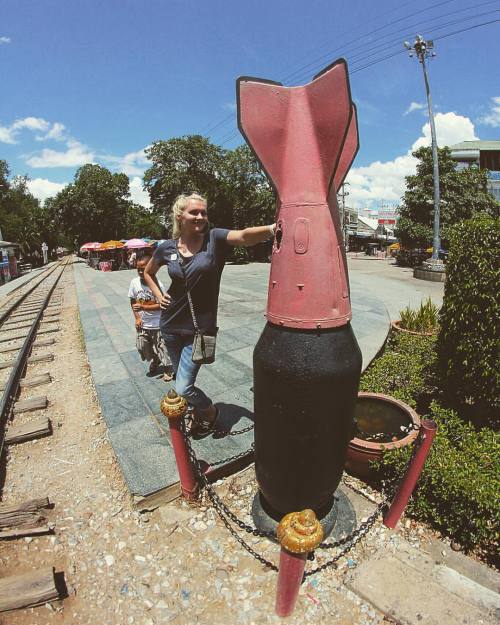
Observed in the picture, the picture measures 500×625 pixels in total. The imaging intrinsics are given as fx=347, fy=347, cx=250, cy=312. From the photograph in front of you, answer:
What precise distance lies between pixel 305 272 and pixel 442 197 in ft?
77.8

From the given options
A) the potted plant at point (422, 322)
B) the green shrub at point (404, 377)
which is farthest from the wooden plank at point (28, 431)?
the potted plant at point (422, 322)

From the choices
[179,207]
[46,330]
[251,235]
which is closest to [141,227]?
[46,330]

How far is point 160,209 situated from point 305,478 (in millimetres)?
29190

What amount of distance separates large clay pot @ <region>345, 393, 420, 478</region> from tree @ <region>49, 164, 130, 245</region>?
4393cm

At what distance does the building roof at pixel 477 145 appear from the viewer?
1602 inches

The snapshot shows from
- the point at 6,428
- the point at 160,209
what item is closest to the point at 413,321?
the point at 6,428

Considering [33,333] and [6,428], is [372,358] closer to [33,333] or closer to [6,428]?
[6,428]

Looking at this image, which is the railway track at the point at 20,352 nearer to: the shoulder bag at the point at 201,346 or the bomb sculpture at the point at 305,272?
the shoulder bag at the point at 201,346

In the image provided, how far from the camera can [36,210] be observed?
55.8 metres

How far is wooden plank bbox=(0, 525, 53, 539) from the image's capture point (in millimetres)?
2568

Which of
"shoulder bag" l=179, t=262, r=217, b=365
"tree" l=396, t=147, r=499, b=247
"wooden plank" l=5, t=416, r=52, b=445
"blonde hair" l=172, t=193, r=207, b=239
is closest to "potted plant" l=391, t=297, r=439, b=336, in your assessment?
"shoulder bag" l=179, t=262, r=217, b=365

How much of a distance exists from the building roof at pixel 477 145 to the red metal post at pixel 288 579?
5129cm

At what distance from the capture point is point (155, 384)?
184 inches

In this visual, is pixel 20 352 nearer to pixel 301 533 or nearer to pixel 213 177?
pixel 301 533
